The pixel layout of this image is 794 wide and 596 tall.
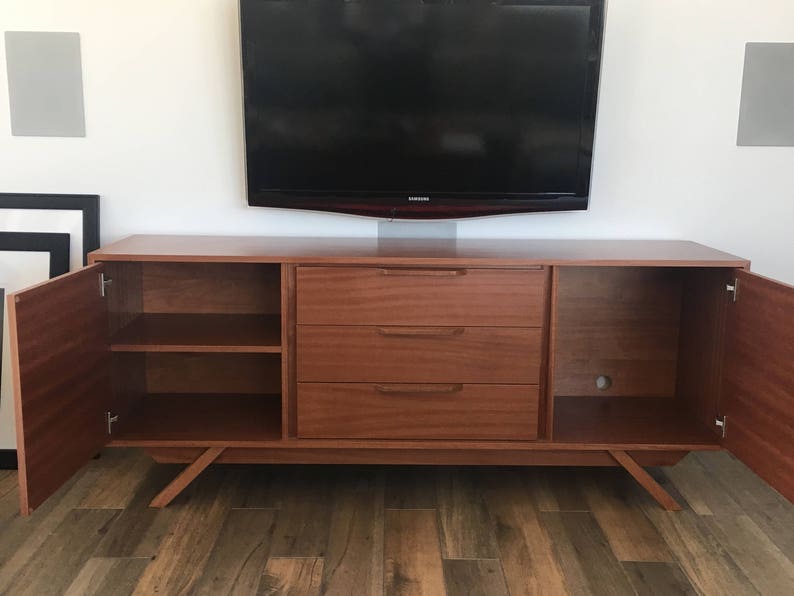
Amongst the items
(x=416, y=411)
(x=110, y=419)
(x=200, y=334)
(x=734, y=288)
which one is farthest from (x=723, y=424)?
(x=110, y=419)

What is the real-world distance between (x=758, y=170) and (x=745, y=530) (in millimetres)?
1136

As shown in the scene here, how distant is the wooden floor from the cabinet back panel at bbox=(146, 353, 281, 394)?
0.84 ft

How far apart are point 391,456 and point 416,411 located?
0.60 feet

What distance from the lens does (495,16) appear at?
2172 mm

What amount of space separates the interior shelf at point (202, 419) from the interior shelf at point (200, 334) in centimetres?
24

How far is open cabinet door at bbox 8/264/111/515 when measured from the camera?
1.62 m

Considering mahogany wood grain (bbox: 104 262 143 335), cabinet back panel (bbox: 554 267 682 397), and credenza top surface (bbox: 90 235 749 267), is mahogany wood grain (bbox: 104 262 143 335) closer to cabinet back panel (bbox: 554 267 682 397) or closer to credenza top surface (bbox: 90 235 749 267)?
credenza top surface (bbox: 90 235 749 267)

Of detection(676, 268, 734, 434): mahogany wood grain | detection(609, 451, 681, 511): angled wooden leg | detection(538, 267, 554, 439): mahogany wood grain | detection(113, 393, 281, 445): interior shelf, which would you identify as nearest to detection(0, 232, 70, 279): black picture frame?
detection(113, 393, 281, 445): interior shelf

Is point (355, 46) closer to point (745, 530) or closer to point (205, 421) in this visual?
point (205, 421)

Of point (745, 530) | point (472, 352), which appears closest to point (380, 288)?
point (472, 352)

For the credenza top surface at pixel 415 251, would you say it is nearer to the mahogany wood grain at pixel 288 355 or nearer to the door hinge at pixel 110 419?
the mahogany wood grain at pixel 288 355

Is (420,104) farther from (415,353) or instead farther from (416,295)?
(415,353)

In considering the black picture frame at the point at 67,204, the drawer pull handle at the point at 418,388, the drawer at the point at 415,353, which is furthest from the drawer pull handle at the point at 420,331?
the black picture frame at the point at 67,204

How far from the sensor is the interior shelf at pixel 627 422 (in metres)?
2.13
